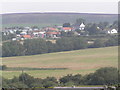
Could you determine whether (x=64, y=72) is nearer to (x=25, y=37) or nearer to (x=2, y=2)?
(x=2, y=2)

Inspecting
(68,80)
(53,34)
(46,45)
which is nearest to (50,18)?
(53,34)

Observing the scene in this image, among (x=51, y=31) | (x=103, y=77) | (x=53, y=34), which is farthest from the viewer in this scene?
(x=51, y=31)

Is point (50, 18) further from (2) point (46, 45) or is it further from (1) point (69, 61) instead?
(1) point (69, 61)

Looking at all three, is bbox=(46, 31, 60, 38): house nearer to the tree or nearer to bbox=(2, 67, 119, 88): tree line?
bbox=(2, 67, 119, 88): tree line

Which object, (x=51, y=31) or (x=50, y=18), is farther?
(x=50, y=18)

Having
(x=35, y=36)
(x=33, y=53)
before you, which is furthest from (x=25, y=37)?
(x=33, y=53)

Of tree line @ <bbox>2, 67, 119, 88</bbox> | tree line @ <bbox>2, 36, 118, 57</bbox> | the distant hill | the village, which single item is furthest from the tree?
the village
